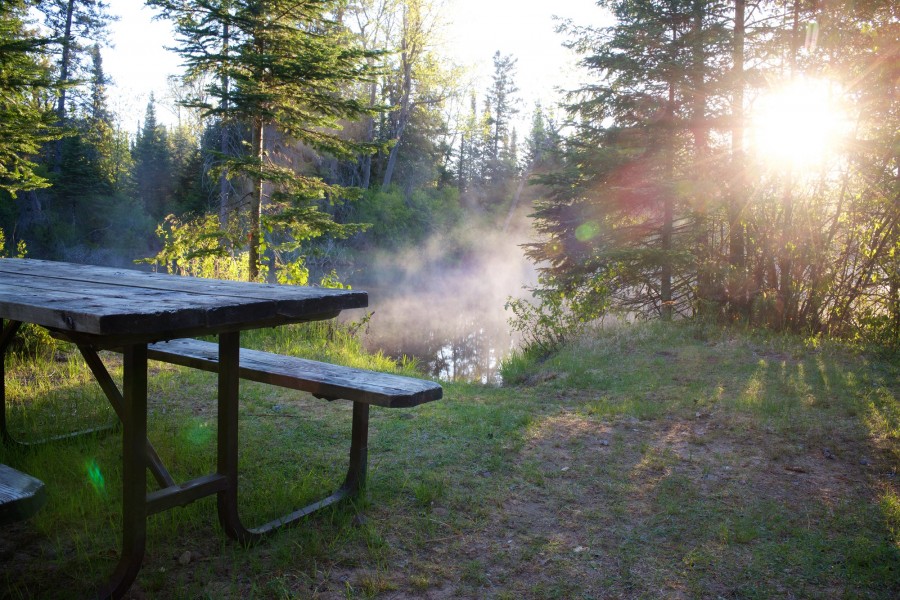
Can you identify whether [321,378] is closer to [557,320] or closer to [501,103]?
[557,320]

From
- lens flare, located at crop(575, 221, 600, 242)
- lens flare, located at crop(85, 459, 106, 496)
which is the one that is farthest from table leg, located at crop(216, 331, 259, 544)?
lens flare, located at crop(575, 221, 600, 242)

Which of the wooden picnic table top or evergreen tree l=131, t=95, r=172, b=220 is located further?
evergreen tree l=131, t=95, r=172, b=220

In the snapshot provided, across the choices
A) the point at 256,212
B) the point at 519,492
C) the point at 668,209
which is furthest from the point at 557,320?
the point at 519,492

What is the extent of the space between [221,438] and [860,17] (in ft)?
22.5

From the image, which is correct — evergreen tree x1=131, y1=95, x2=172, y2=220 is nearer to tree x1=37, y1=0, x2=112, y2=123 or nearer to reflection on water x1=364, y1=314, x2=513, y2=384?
tree x1=37, y1=0, x2=112, y2=123

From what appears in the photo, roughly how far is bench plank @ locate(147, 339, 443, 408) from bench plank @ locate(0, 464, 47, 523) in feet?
3.43

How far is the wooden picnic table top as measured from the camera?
1651 millimetres

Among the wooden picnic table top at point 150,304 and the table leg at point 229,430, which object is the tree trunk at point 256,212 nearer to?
the wooden picnic table top at point 150,304

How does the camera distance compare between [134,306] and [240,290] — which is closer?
[134,306]

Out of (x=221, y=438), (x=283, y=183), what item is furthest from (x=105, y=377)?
(x=283, y=183)

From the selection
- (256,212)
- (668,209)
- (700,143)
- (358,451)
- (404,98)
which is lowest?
(358,451)

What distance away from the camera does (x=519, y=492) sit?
2926 millimetres

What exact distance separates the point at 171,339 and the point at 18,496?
28.8 inches

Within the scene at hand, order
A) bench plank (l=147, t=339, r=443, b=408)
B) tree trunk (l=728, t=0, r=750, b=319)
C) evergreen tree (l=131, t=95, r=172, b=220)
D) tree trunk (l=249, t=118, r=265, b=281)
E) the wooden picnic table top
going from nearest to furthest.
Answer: the wooden picnic table top < bench plank (l=147, t=339, r=443, b=408) < tree trunk (l=728, t=0, r=750, b=319) < tree trunk (l=249, t=118, r=265, b=281) < evergreen tree (l=131, t=95, r=172, b=220)
